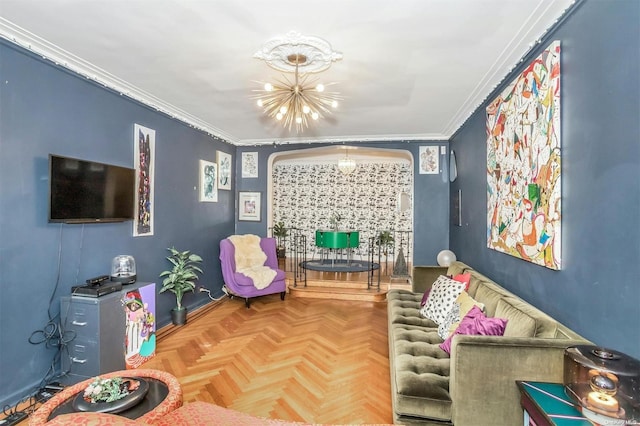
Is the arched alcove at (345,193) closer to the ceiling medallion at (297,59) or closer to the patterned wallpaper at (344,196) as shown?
the patterned wallpaper at (344,196)

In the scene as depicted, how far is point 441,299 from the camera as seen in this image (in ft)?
9.50

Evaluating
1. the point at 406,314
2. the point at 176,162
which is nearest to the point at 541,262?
the point at 406,314

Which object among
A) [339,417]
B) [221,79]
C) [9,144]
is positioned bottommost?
[339,417]

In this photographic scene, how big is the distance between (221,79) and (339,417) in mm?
3061

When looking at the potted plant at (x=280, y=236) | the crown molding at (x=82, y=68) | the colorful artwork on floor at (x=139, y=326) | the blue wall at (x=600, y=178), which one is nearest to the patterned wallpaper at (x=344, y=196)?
the potted plant at (x=280, y=236)

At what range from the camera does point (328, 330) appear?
3826 mm

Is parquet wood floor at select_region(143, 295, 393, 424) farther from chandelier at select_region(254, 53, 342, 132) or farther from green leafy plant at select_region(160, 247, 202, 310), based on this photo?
chandelier at select_region(254, 53, 342, 132)

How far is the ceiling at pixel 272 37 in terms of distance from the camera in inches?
78.7

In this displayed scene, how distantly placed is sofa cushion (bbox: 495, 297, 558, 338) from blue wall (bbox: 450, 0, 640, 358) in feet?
0.55

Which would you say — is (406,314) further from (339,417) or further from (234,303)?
(234,303)

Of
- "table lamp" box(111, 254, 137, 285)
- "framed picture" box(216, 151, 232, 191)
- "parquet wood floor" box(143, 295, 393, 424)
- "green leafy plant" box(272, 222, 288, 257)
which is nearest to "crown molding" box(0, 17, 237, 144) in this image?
"framed picture" box(216, 151, 232, 191)

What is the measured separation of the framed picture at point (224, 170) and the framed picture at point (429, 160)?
132 inches

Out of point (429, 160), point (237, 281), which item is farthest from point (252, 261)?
point (429, 160)

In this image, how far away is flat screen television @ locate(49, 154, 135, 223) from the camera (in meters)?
2.51
